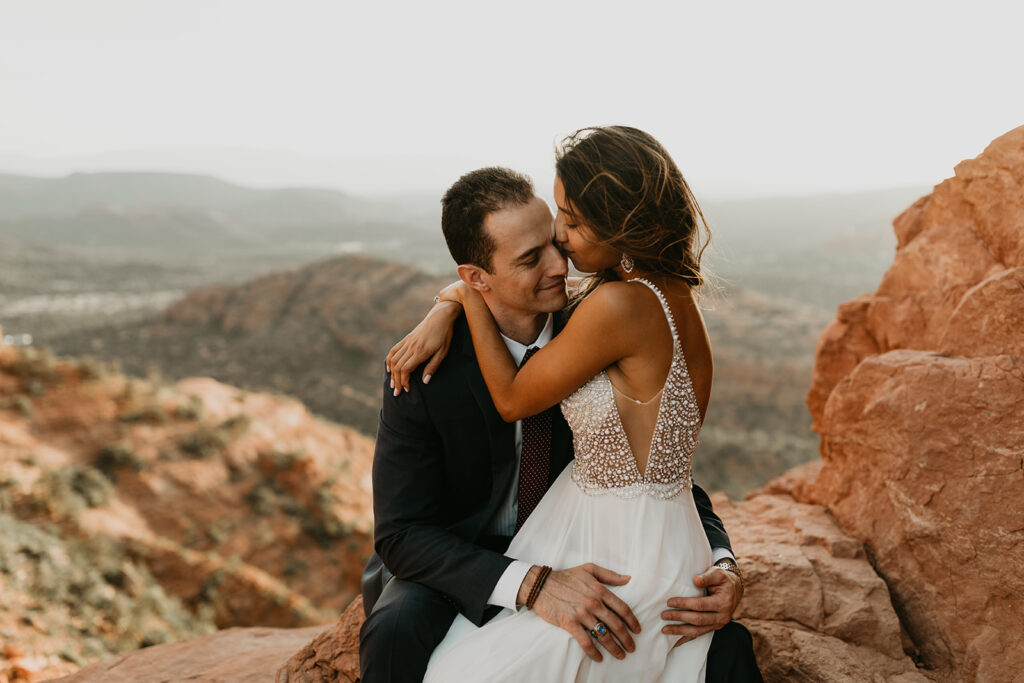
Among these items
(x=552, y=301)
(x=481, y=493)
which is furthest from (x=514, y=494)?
(x=552, y=301)

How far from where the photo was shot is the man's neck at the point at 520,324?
Result: 8.83ft

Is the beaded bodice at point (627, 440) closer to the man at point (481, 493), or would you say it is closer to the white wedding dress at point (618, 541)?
the white wedding dress at point (618, 541)

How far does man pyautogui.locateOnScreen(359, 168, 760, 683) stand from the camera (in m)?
2.27

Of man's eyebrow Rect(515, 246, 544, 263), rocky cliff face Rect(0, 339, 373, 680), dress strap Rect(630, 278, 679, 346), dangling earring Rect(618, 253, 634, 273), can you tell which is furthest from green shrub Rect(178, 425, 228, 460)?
dress strap Rect(630, 278, 679, 346)

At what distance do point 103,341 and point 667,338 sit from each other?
75.9ft

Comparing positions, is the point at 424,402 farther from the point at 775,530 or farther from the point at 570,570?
the point at 775,530

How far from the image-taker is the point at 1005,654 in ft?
8.87

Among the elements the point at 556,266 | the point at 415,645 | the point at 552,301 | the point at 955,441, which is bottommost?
the point at 415,645

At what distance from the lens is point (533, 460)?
269cm

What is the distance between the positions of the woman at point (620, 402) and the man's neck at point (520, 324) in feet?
0.74

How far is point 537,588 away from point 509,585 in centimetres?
10

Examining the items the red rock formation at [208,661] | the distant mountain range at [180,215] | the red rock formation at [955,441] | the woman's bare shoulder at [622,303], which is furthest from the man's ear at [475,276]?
the distant mountain range at [180,215]

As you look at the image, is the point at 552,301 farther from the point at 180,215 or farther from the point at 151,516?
the point at 180,215

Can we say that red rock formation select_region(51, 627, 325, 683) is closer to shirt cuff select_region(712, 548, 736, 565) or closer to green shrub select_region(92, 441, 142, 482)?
shirt cuff select_region(712, 548, 736, 565)
